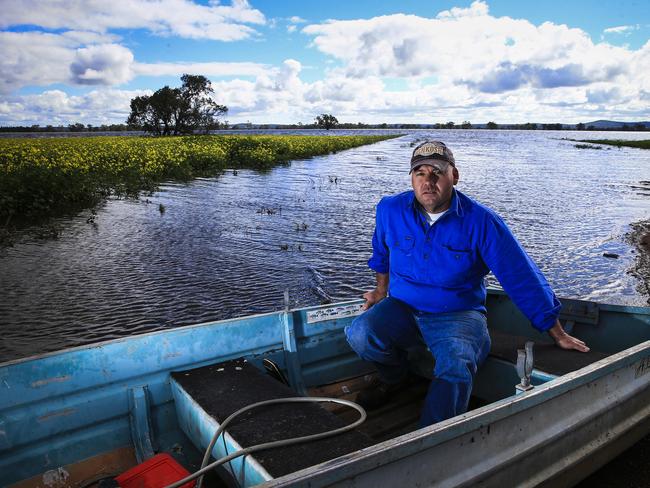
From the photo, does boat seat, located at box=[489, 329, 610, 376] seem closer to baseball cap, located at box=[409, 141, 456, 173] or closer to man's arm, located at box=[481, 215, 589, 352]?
man's arm, located at box=[481, 215, 589, 352]

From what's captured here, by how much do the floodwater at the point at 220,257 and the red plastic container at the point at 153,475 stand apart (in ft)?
13.8

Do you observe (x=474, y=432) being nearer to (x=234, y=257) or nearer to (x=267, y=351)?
(x=267, y=351)

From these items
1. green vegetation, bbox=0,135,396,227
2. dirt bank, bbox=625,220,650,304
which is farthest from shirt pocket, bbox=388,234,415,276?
green vegetation, bbox=0,135,396,227

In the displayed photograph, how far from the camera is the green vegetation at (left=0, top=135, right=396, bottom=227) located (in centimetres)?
1347

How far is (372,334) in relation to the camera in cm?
364

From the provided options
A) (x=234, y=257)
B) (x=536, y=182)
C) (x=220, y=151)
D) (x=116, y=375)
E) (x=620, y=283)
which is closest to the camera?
(x=116, y=375)

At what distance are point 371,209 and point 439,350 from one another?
44.4 feet

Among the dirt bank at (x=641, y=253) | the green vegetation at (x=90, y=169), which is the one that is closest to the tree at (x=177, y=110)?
the green vegetation at (x=90, y=169)

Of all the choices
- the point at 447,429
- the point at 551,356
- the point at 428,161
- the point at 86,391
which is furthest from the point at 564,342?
the point at 86,391

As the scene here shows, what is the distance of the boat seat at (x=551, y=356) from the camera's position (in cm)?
338

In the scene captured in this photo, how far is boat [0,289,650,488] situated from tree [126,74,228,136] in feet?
188

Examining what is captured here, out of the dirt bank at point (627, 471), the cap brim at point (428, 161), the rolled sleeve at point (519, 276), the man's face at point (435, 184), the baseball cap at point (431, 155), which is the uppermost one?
the baseball cap at point (431, 155)

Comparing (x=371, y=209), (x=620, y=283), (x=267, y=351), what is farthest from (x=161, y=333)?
(x=371, y=209)

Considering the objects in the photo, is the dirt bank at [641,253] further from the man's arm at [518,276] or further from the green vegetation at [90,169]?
Result: the green vegetation at [90,169]
